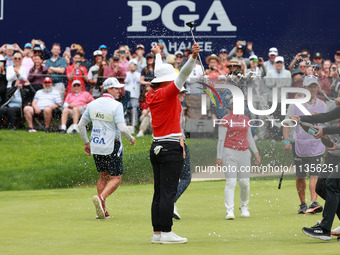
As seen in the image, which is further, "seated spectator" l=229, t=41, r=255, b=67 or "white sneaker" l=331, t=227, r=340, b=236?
"seated spectator" l=229, t=41, r=255, b=67

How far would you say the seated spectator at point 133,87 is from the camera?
791 inches

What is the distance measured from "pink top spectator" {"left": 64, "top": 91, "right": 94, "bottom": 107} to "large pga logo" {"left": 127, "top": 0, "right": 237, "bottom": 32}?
399 cm

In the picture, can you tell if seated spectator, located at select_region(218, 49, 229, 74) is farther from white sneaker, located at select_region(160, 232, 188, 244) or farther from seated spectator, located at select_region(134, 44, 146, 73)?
white sneaker, located at select_region(160, 232, 188, 244)

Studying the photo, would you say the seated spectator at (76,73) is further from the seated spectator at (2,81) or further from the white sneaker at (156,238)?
the white sneaker at (156,238)

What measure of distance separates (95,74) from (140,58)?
1343mm

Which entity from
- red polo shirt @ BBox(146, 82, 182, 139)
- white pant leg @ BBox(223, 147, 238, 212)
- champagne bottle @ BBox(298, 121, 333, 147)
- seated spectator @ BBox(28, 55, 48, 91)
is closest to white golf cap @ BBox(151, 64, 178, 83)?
red polo shirt @ BBox(146, 82, 182, 139)

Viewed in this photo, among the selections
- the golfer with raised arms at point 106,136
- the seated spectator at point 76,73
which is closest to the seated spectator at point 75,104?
the seated spectator at point 76,73

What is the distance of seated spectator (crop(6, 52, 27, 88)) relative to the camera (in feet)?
68.9

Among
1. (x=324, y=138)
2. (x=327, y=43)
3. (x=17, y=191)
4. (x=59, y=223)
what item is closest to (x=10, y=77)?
(x=17, y=191)

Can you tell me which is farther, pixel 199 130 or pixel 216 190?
pixel 199 130

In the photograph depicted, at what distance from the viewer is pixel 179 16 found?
23641 mm

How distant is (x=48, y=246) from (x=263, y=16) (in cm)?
1491

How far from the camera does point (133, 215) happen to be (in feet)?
41.2

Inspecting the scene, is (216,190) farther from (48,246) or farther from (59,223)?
(48,246)
